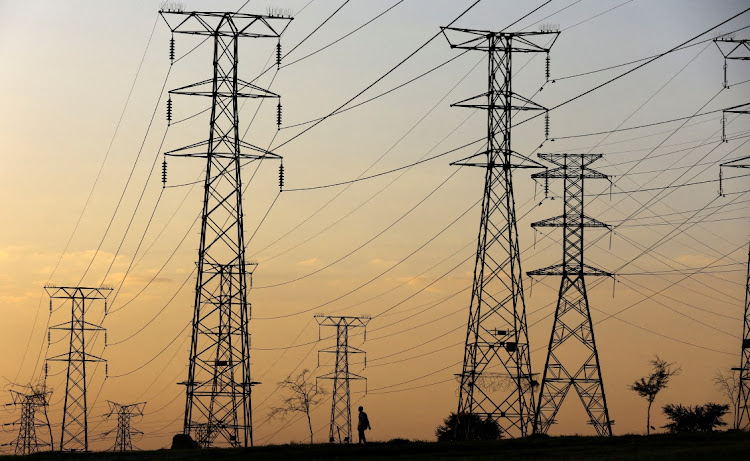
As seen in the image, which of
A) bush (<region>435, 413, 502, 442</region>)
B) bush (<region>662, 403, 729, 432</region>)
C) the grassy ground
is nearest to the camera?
the grassy ground

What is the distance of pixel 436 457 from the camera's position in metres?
51.4

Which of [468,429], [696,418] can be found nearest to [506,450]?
[468,429]

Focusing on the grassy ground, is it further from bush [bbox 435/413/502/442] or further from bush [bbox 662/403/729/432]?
bush [bbox 662/403/729/432]

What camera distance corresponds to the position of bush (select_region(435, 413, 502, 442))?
7250 cm

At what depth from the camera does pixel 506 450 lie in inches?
2154

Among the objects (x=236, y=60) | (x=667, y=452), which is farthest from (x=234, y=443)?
(x=667, y=452)

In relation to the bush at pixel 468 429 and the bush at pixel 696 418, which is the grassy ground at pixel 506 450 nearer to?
the bush at pixel 468 429

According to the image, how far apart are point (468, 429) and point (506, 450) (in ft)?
53.3

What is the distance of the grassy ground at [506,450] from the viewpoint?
4931cm

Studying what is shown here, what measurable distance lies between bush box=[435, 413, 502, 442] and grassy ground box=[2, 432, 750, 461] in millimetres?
12139

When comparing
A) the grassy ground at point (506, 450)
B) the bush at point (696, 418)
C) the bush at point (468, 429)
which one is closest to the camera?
the grassy ground at point (506, 450)

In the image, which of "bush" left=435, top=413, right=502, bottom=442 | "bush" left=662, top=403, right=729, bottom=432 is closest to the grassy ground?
"bush" left=435, top=413, right=502, bottom=442

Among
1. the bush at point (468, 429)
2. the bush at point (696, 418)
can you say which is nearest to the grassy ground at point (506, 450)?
the bush at point (468, 429)

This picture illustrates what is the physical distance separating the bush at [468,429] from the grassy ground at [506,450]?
478 inches
